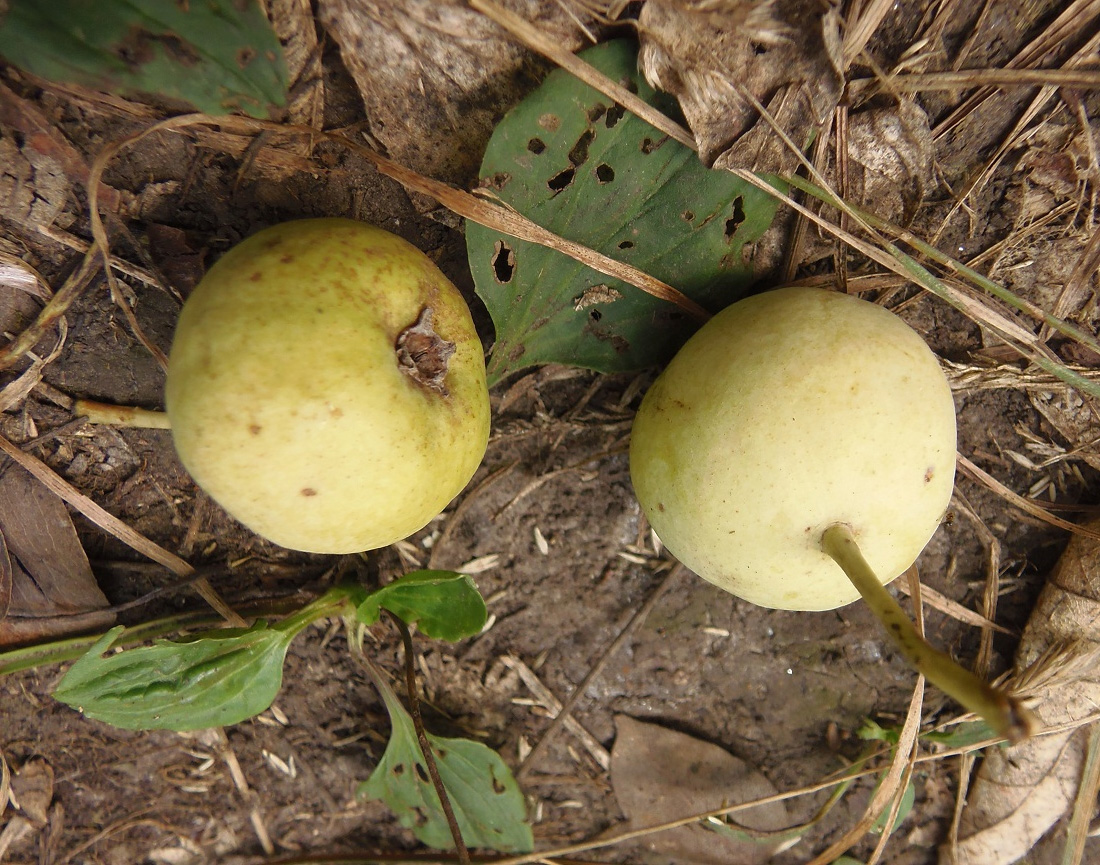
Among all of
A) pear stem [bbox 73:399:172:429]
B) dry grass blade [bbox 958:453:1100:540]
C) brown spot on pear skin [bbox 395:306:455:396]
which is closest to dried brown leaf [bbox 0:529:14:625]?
pear stem [bbox 73:399:172:429]

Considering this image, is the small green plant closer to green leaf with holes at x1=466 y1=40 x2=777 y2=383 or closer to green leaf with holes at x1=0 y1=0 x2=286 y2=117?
green leaf with holes at x1=466 y1=40 x2=777 y2=383

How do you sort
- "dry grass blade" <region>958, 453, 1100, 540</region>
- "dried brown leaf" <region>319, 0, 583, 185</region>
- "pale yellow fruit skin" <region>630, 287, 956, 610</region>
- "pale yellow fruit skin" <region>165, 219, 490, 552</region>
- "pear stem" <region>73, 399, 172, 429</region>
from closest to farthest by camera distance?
1. "pale yellow fruit skin" <region>165, 219, 490, 552</region>
2. "pale yellow fruit skin" <region>630, 287, 956, 610</region>
3. "dried brown leaf" <region>319, 0, 583, 185</region>
4. "pear stem" <region>73, 399, 172, 429</region>
5. "dry grass blade" <region>958, 453, 1100, 540</region>

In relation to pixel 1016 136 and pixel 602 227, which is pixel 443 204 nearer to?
pixel 602 227

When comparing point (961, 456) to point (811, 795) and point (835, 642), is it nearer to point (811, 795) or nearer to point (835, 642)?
point (835, 642)


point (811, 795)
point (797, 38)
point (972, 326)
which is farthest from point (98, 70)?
point (811, 795)

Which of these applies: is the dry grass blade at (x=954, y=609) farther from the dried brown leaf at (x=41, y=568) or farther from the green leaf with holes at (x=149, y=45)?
the dried brown leaf at (x=41, y=568)

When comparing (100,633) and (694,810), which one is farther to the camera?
(694,810)
